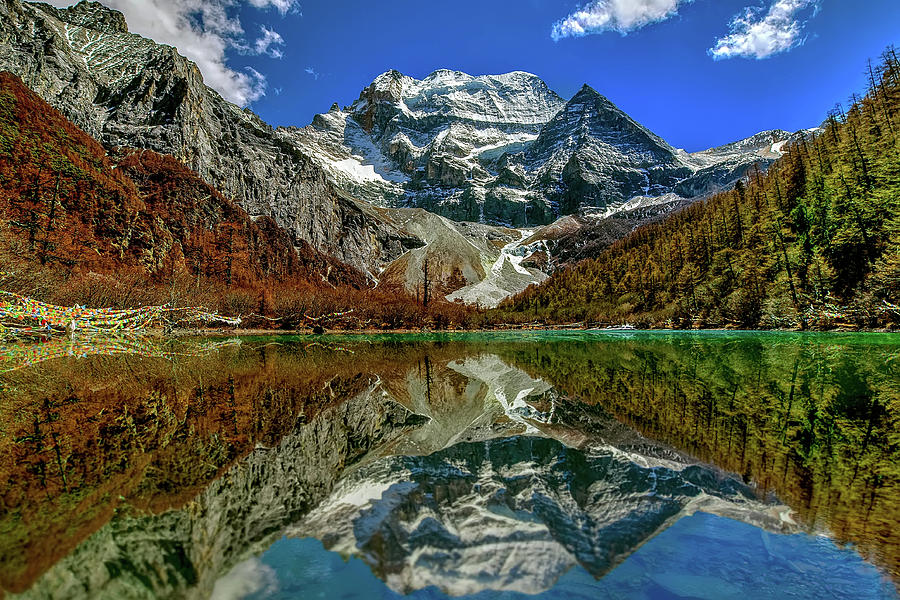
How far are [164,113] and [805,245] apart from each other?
130 m

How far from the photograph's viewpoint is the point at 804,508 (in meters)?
3.73

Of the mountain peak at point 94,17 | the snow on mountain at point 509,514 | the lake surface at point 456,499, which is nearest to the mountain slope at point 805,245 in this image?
the lake surface at point 456,499

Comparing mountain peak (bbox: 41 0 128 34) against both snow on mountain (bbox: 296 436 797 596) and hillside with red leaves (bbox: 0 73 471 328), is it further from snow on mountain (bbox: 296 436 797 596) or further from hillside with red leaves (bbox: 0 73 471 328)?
snow on mountain (bbox: 296 436 797 596)

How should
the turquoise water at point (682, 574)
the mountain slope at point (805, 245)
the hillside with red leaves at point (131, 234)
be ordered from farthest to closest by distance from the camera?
the hillside with red leaves at point (131, 234)
the mountain slope at point (805, 245)
the turquoise water at point (682, 574)

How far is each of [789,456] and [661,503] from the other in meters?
2.17

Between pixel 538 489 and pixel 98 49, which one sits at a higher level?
pixel 98 49

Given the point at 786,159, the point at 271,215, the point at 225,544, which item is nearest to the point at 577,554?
the point at 225,544

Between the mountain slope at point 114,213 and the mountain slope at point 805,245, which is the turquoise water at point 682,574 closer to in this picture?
the mountain slope at point 805,245

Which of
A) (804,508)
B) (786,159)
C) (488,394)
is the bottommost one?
(488,394)

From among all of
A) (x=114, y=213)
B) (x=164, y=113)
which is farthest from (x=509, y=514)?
(x=164, y=113)

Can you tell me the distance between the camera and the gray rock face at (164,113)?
83.9 meters

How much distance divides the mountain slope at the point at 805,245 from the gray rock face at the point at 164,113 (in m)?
96.3

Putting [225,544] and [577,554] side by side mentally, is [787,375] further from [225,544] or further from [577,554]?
[225,544]

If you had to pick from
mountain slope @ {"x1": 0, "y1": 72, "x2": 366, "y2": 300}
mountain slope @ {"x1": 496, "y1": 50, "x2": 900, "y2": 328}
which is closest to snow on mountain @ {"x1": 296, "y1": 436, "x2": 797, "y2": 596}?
Answer: mountain slope @ {"x1": 496, "y1": 50, "x2": 900, "y2": 328}
